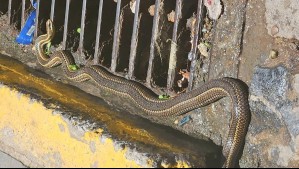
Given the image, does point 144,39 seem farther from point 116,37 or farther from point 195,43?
point 195,43

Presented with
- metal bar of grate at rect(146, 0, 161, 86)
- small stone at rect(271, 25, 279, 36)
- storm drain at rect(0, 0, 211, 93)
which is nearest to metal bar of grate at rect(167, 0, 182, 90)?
storm drain at rect(0, 0, 211, 93)

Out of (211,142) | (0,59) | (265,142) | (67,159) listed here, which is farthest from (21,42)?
(265,142)

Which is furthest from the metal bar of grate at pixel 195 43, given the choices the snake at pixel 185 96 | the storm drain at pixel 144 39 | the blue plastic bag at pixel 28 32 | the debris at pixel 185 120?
the blue plastic bag at pixel 28 32

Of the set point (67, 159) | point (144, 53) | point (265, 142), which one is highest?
point (144, 53)

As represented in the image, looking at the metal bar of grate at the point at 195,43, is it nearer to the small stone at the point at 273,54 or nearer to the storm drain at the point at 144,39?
the storm drain at the point at 144,39

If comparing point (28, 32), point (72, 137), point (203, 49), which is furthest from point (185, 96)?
point (28, 32)

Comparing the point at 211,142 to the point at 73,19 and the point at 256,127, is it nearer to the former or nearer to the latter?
the point at 256,127
